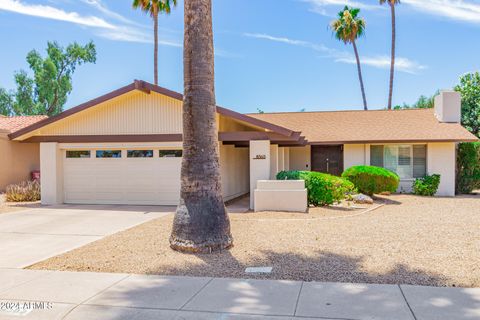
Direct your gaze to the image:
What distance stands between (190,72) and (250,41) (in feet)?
77.8

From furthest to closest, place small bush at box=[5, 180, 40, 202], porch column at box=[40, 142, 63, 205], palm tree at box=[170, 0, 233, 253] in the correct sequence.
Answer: small bush at box=[5, 180, 40, 202]
porch column at box=[40, 142, 63, 205]
palm tree at box=[170, 0, 233, 253]

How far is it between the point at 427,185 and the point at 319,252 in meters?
13.4

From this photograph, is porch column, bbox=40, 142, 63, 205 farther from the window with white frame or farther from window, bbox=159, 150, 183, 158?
the window with white frame

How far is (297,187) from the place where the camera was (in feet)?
46.3

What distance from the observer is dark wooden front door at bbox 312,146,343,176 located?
2278cm

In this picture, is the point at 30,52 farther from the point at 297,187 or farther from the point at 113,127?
the point at 297,187

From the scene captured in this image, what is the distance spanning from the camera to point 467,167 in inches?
847

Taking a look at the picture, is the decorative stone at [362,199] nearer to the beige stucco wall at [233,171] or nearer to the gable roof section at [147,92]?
the gable roof section at [147,92]

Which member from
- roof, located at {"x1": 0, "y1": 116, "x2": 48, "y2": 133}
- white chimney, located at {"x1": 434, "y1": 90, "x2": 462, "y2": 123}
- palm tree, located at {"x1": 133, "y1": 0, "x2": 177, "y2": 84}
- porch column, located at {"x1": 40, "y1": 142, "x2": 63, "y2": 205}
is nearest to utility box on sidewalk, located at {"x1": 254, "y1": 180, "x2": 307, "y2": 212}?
porch column, located at {"x1": 40, "y1": 142, "x2": 63, "y2": 205}

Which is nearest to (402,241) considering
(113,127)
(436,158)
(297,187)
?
(297,187)

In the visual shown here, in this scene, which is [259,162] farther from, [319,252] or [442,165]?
[442,165]

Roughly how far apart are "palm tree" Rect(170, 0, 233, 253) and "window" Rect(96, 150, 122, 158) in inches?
341

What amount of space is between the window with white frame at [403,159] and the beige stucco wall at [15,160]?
17930 mm

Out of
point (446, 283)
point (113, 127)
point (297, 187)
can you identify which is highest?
point (113, 127)
